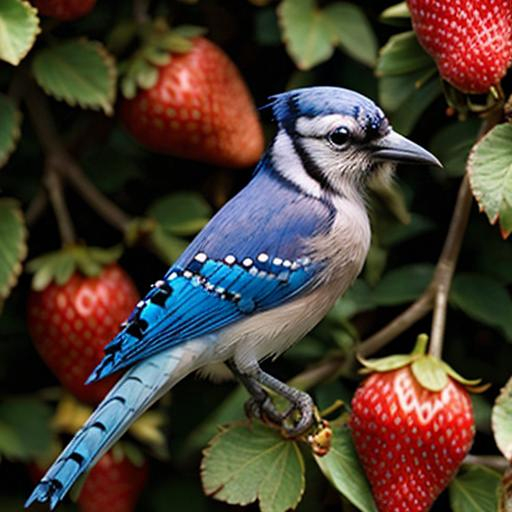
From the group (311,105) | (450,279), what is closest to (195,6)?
(450,279)

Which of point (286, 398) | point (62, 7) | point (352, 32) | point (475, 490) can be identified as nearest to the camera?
point (286, 398)

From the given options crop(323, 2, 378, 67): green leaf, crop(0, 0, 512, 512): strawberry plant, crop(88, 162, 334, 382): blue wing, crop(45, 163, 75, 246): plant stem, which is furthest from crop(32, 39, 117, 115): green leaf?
crop(88, 162, 334, 382): blue wing

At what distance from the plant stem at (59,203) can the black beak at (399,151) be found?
514 millimetres

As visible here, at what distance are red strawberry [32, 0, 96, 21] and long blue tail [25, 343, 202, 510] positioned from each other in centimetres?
47

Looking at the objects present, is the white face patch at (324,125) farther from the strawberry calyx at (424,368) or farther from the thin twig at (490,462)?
the thin twig at (490,462)

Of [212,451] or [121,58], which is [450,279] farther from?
[121,58]

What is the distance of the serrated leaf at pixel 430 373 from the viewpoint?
1.17 metres

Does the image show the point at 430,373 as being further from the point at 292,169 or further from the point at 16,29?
the point at 16,29

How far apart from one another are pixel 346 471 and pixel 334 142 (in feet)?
1.08

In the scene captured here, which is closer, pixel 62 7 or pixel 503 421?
pixel 503 421

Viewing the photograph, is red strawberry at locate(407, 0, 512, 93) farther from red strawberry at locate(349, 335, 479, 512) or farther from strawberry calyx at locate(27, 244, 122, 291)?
strawberry calyx at locate(27, 244, 122, 291)

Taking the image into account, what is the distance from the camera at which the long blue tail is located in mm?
955

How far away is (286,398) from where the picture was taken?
1.10 meters

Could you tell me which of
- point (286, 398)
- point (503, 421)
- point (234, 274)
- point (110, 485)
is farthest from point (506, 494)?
point (110, 485)
